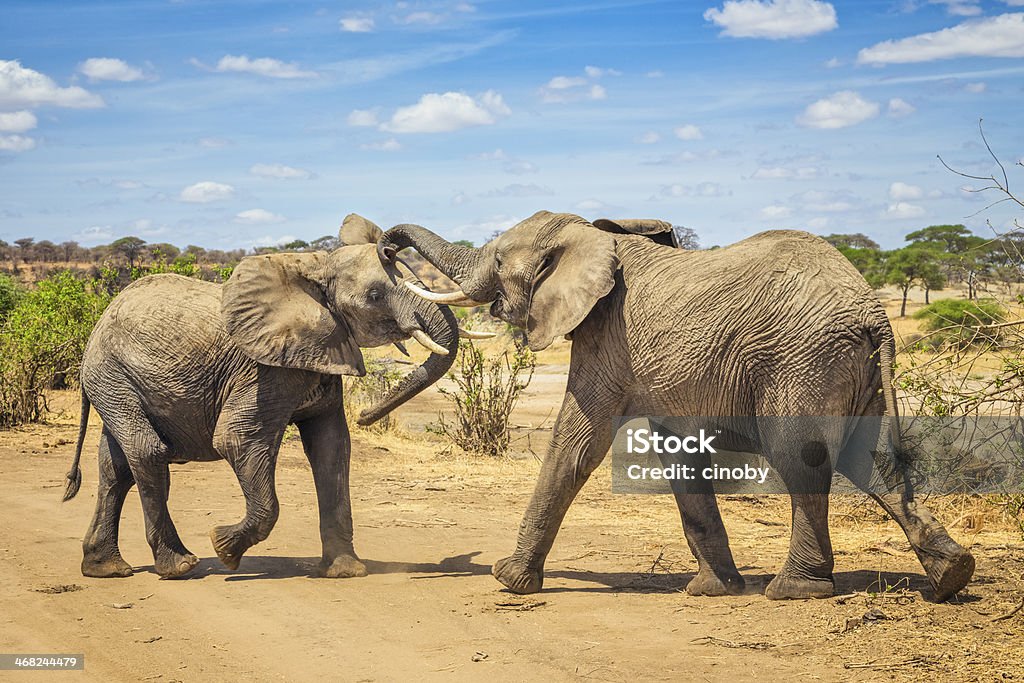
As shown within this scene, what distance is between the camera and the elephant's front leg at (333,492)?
8.13m

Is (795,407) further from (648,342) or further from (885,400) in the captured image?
(648,342)

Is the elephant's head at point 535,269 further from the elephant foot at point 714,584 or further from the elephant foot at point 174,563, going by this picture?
the elephant foot at point 174,563

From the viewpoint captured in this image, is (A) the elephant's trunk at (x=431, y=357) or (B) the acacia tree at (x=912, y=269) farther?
(B) the acacia tree at (x=912, y=269)

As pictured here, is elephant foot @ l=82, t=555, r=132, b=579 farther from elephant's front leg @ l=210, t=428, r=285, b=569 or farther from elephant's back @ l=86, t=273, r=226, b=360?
elephant's back @ l=86, t=273, r=226, b=360

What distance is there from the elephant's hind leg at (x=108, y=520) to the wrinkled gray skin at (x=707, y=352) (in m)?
2.87

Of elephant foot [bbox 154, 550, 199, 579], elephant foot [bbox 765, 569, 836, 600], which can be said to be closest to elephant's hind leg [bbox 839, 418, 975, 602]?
elephant foot [bbox 765, 569, 836, 600]

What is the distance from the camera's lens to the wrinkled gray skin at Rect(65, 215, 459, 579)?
305 inches

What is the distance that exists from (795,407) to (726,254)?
3.84 feet

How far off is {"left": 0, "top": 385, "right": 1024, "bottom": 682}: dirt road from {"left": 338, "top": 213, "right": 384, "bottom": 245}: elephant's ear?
250 cm

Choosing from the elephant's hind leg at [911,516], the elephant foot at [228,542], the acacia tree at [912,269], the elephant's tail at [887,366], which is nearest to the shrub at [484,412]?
the elephant foot at [228,542]

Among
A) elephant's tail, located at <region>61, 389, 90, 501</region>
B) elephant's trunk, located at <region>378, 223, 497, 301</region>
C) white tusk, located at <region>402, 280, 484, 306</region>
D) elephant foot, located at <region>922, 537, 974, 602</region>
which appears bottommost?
elephant foot, located at <region>922, 537, 974, 602</region>

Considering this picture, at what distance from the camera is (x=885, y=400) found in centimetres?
670

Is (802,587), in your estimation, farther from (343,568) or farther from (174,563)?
(174,563)

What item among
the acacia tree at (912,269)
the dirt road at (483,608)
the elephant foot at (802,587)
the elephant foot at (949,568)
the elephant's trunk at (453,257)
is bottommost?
the dirt road at (483,608)
